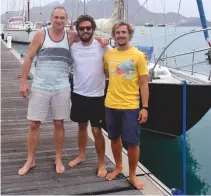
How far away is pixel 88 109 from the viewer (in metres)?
4.19

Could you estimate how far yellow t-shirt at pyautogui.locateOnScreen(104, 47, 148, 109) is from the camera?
12.4 ft

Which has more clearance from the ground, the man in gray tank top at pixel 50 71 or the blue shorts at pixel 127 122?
the man in gray tank top at pixel 50 71

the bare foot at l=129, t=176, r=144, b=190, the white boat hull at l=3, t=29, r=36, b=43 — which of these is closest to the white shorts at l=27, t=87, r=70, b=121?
the bare foot at l=129, t=176, r=144, b=190

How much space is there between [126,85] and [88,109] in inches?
24.7

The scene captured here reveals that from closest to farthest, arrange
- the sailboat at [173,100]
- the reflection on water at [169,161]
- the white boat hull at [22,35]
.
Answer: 1. the reflection on water at [169,161]
2. the sailboat at [173,100]
3. the white boat hull at [22,35]

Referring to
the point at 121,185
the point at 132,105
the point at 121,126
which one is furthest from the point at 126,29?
the point at 121,185

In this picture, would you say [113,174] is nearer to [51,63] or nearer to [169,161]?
[51,63]

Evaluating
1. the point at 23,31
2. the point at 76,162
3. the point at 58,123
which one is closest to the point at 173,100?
the point at 76,162

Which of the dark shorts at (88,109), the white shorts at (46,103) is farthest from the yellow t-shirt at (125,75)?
the white shorts at (46,103)

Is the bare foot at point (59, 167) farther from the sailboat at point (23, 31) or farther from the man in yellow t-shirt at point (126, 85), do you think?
the sailboat at point (23, 31)

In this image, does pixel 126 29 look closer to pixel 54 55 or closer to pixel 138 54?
pixel 138 54

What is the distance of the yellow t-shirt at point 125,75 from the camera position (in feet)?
12.4

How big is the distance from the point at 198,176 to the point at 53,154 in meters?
3.32

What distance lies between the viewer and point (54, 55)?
402 cm
